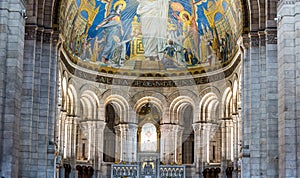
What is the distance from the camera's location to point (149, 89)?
1863 inches

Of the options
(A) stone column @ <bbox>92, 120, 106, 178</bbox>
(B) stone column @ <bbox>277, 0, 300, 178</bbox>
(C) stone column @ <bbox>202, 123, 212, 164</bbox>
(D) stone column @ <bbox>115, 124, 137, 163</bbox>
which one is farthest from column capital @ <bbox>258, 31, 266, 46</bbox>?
(D) stone column @ <bbox>115, 124, 137, 163</bbox>

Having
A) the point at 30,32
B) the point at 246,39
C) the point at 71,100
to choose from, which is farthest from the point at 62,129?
the point at 246,39

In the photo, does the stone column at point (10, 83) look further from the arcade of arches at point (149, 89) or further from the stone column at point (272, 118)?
the stone column at point (272, 118)

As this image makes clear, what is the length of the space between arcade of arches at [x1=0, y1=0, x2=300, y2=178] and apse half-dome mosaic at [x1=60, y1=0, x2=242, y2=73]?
8 cm

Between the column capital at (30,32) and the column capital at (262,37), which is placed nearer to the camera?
the column capital at (30,32)

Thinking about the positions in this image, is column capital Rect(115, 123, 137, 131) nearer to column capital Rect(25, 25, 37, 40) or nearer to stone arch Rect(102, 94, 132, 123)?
stone arch Rect(102, 94, 132, 123)

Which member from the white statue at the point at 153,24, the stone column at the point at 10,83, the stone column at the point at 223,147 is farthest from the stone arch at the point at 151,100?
the stone column at the point at 10,83

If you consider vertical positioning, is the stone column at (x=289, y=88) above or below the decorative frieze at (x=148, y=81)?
below

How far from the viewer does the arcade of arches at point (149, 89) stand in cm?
3191

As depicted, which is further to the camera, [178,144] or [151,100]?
[151,100]

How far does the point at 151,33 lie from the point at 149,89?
13.8ft

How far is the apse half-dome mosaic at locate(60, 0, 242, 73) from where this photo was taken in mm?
41125

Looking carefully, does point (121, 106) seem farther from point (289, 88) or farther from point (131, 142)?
point (289, 88)

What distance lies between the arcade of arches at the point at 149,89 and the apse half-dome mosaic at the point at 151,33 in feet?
0.27
